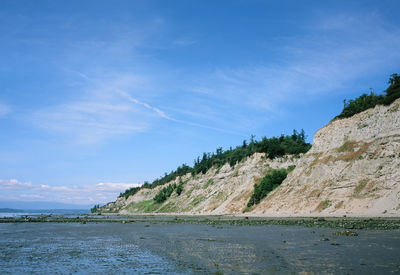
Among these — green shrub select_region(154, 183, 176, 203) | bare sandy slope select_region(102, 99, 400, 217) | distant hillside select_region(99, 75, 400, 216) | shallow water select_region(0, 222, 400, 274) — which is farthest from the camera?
green shrub select_region(154, 183, 176, 203)

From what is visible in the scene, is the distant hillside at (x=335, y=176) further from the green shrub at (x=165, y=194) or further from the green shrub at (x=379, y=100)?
the green shrub at (x=165, y=194)

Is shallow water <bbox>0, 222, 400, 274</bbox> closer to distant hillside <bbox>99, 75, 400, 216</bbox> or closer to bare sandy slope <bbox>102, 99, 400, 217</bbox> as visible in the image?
bare sandy slope <bbox>102, 99, 400, 217</bbox>

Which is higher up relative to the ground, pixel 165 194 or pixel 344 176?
pixel 344 176

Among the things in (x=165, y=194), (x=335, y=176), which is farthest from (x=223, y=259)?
(x=165, y=194)

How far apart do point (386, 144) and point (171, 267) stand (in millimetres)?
52198

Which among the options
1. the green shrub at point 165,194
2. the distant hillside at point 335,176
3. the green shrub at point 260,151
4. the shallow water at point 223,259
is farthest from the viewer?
the green shrub at point 165,194

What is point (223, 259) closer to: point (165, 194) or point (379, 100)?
point (379, 100)

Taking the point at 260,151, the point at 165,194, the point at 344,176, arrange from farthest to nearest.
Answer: the point at 165,194 → the point at 260,151 → the point at 344,176

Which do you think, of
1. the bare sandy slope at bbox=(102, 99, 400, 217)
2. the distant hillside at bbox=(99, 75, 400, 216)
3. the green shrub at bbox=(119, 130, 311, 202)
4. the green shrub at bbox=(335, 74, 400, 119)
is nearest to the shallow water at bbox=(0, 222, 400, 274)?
the bare sandy slope at bbox=(102, 99, 400, 217)

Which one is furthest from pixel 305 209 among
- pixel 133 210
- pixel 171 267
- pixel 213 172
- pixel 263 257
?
pixel 133 210

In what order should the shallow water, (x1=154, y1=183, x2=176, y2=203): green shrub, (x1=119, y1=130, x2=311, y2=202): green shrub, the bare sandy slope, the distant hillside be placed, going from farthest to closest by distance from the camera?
(x1=154, y1=183, x2=176, y2=203): green shrub → (x1=119, y1=130, x2=311, y2=202): green shrub → the distant hillside → the bare sandy slope → the shallow water

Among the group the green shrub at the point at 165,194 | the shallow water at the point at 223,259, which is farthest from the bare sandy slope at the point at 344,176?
the green shrub at the point at 165,194

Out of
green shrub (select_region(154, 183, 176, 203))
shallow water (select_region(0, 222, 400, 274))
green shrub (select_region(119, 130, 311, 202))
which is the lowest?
shallow water (select_region(0, 222, 400, 274))

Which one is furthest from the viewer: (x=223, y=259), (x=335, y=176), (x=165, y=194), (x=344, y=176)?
(x=165, y=194)
